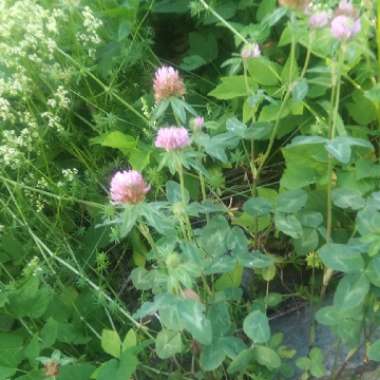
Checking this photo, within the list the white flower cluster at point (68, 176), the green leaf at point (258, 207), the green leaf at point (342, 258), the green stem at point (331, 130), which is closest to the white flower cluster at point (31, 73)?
the white flower cluster at point (68, 176)

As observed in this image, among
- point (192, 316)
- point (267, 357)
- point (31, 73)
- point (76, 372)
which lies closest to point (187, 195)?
point (192, 316)

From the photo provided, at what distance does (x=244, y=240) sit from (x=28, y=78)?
2.80 ft

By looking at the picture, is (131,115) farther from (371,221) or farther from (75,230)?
(371,221)

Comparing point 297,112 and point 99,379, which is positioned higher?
point 297,112

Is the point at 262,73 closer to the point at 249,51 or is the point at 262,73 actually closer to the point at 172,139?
the point at 249,51

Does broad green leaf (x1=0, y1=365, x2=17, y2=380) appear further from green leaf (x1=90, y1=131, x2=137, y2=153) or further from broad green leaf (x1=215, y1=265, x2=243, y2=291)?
green leaf (x1=90, y1=131, x2=137, y2=153)

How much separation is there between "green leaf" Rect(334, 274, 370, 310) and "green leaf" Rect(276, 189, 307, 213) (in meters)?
0.21

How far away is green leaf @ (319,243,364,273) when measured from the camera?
1265 mm

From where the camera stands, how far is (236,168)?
2027mm

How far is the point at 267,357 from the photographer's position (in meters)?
1.40

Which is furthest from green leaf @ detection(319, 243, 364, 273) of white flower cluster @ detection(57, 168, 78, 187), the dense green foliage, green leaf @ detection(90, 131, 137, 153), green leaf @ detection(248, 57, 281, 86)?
white flower cluster @ detection(57, 168, 78, 187)

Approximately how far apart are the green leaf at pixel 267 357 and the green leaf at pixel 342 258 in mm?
247

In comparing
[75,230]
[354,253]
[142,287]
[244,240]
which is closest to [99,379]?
[142,287]

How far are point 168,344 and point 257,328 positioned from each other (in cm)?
18
